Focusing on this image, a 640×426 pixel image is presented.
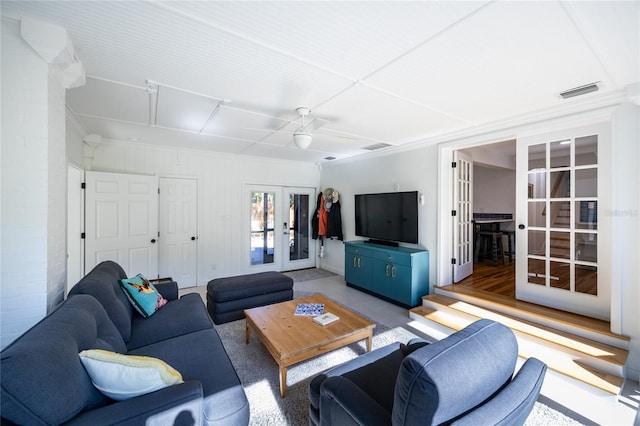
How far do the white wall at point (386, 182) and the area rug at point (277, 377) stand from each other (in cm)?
166

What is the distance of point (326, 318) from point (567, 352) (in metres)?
2.16

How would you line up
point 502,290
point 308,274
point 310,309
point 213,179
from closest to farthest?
point 310,309
point 502,290
point 213,179
point 308,274

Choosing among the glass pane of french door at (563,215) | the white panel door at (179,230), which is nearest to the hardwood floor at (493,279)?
the glass pane of french door at (563,215)

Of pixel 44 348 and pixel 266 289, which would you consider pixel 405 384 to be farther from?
pixel 266 289

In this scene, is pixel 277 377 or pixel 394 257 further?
pixel 394 257

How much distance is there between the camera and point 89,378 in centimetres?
115

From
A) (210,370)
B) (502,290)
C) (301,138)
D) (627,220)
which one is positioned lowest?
(502,290)

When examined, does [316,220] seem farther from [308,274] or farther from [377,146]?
[377,146]

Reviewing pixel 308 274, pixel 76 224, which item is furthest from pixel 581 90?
pixel 76 224

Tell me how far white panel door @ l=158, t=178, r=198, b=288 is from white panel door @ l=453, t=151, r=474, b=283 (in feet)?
14.3

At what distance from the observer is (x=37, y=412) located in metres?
0.90

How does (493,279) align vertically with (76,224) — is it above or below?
below

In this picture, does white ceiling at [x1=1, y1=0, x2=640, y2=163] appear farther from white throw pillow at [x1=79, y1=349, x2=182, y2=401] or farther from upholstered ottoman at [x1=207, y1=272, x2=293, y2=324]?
upholstered ottoman at [x1=207, y1=272, x2=293, y2=324]

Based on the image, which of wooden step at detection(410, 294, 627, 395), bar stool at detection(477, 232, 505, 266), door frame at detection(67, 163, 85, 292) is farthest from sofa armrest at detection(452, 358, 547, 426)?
bar stool at detection(477, 232, 505, 266)
